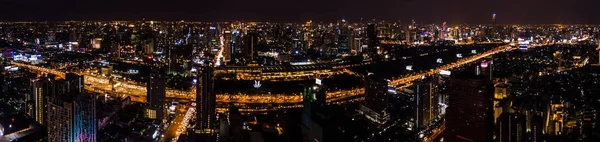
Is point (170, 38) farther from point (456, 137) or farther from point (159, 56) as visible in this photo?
point (456, 137)

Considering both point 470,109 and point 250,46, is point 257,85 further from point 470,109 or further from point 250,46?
point 470,109

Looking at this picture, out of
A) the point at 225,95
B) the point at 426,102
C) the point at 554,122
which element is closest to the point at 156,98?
the point at 225,95

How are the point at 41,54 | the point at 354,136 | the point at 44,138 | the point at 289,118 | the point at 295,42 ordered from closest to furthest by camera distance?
the point at 354,136
the point at 44,138
the point at 289,118
the point at 41,54
the point at 295,42

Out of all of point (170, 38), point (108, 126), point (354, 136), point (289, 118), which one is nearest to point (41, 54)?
point (170, 38)

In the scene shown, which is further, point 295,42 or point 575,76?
point 295,42

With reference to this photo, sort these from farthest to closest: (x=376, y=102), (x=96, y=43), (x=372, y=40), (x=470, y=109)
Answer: (x=96, y=43) → (x=372, y=40) → (x=376, y=102) → (x=470, y=109)
